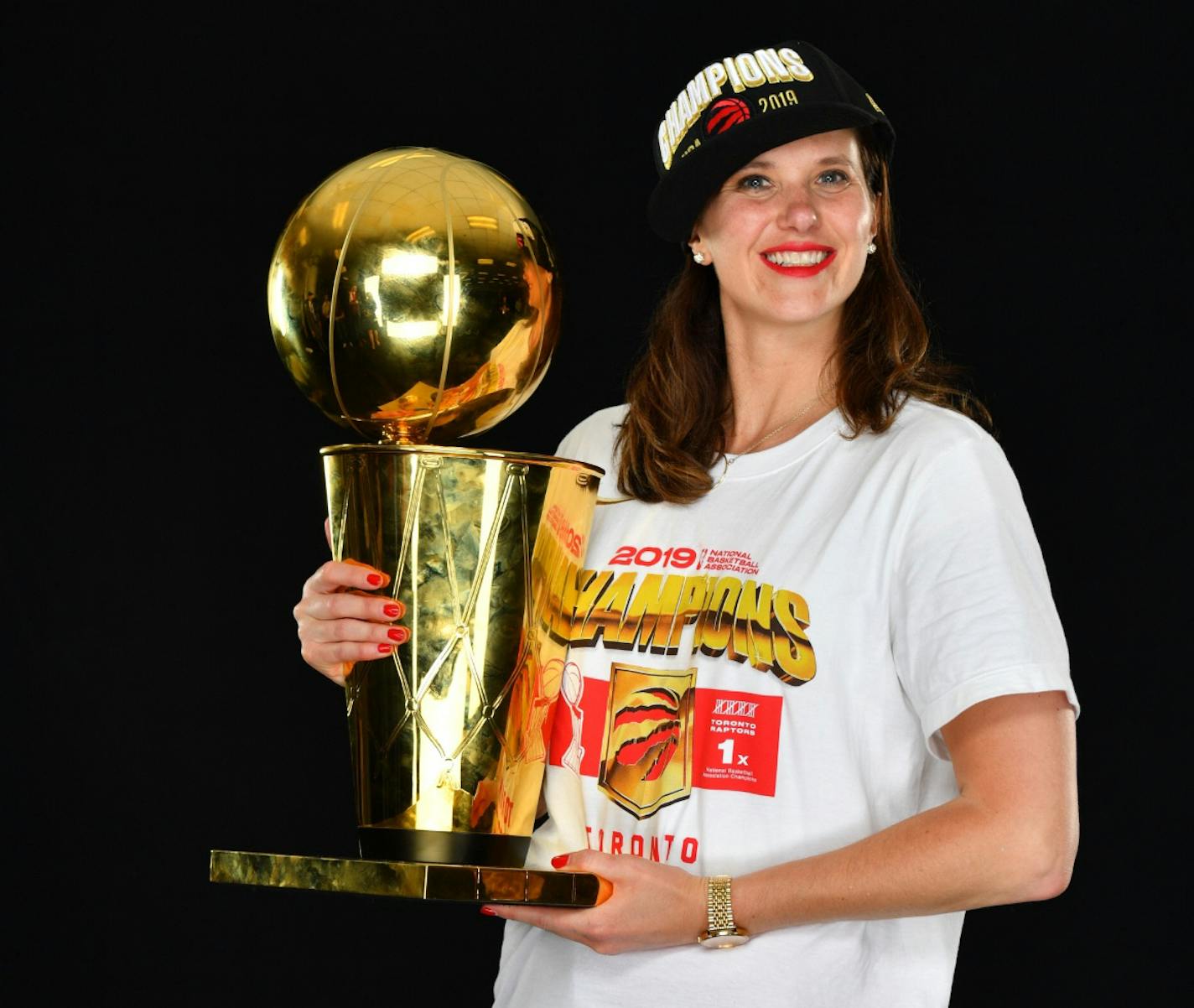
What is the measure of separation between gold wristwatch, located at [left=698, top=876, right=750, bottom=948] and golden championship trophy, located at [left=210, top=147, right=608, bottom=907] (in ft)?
0.38

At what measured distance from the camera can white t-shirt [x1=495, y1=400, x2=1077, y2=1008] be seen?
153cm

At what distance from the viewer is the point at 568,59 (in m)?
2.81

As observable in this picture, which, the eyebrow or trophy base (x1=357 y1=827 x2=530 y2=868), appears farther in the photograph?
the eyebrow

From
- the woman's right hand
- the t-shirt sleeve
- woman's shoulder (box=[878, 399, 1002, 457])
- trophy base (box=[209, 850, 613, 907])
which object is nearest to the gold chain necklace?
woman's shoulder (box=[878, 399, 1002, 457])

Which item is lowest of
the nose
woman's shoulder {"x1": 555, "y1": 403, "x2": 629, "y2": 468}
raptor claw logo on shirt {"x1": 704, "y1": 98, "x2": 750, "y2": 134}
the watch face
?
the watch face

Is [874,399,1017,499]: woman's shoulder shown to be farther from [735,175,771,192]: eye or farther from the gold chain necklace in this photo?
[735,175,771,192]: eye

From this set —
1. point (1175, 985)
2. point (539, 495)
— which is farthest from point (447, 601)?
point (1175, 985)

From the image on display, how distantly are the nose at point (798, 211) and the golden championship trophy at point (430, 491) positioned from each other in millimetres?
309

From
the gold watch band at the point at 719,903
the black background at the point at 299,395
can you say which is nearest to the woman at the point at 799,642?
the gold watch band at the point at 719,903

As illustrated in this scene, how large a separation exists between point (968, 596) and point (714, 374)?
0.55m

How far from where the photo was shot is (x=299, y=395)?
284cm

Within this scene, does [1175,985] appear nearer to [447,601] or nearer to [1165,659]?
[1165,659]

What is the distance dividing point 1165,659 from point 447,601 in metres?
1.45

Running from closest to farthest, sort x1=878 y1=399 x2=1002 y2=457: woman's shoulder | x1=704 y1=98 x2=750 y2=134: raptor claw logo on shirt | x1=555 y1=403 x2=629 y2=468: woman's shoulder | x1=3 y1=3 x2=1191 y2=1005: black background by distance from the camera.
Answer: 1. x1=878 y1=399 x2=1002 y2=457: woman's shoulder
2. x1=704 y1=98 x2=750 y2=134: raptor claw logo on shirt
3. x1=555 y1=403 x2=629 y2=468: woman's shoulder
4. x1=3 y1=3 x2=1191 y2=1005: black background
